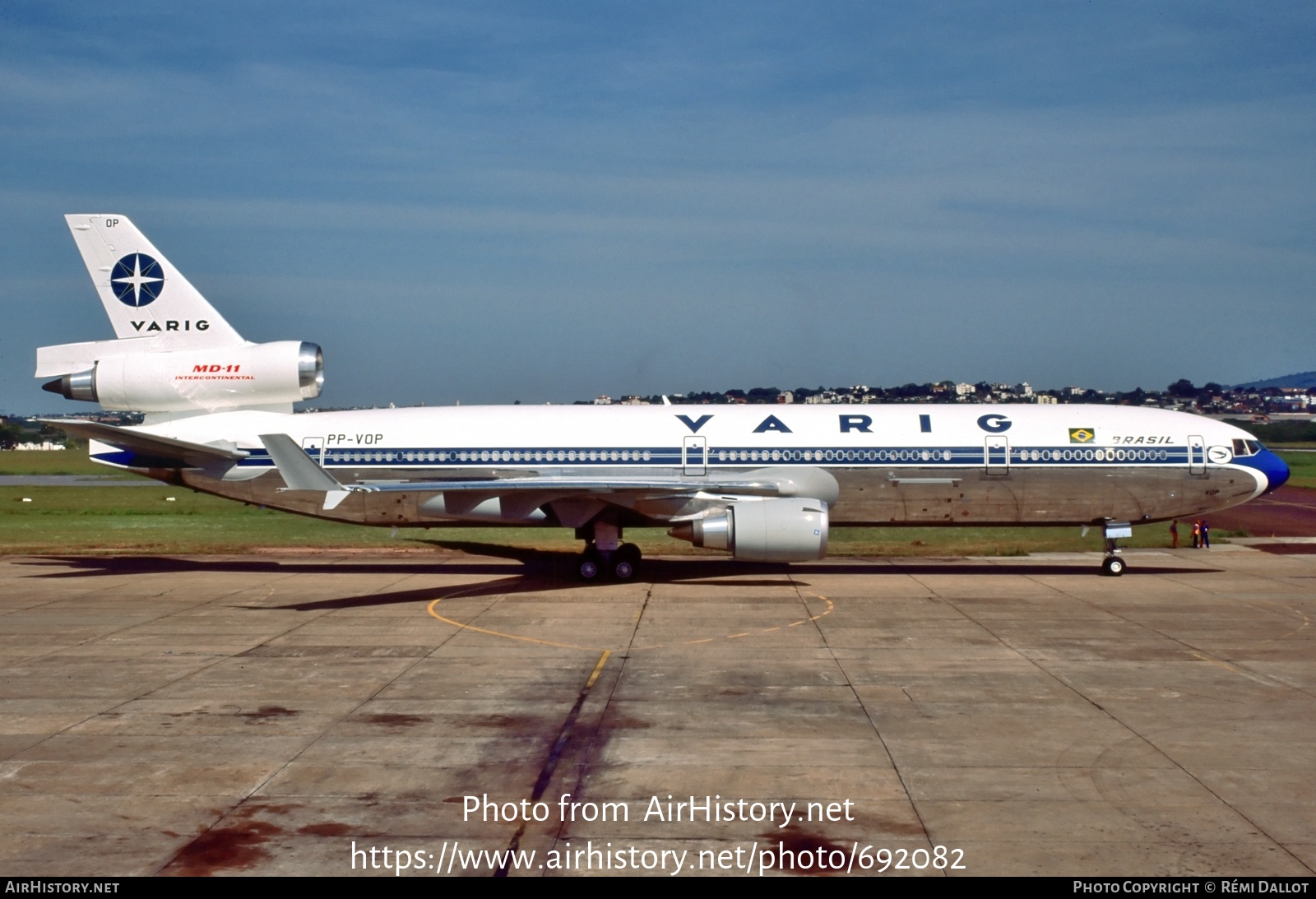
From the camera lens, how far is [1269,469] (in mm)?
26781

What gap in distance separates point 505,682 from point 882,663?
599 cm

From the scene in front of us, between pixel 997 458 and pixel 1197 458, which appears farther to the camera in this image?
pixel 1197 458

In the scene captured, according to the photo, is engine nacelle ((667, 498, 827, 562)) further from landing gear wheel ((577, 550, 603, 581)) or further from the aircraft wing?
the aircraft wing

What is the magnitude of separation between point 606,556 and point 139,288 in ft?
44.1

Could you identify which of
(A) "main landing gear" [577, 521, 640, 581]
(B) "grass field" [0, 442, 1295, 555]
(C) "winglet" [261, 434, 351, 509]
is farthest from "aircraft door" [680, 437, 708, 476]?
(C) "winglet" [261, 434, 351, 509]

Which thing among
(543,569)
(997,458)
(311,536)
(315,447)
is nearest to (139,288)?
(315,447)

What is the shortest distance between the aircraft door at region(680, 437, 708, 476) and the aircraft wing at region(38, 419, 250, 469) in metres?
10.9

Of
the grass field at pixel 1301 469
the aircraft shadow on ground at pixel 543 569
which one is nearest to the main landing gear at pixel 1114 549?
the aircraft shadow on ground at pixel 543 569

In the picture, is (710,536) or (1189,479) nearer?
(710,536)

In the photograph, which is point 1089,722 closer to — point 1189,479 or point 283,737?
point 283,737

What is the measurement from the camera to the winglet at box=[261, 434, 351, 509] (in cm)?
2075

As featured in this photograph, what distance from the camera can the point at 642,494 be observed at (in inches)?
976

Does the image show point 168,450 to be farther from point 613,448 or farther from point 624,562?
point 624,562

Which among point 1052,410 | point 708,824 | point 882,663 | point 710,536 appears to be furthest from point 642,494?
point 708,824
